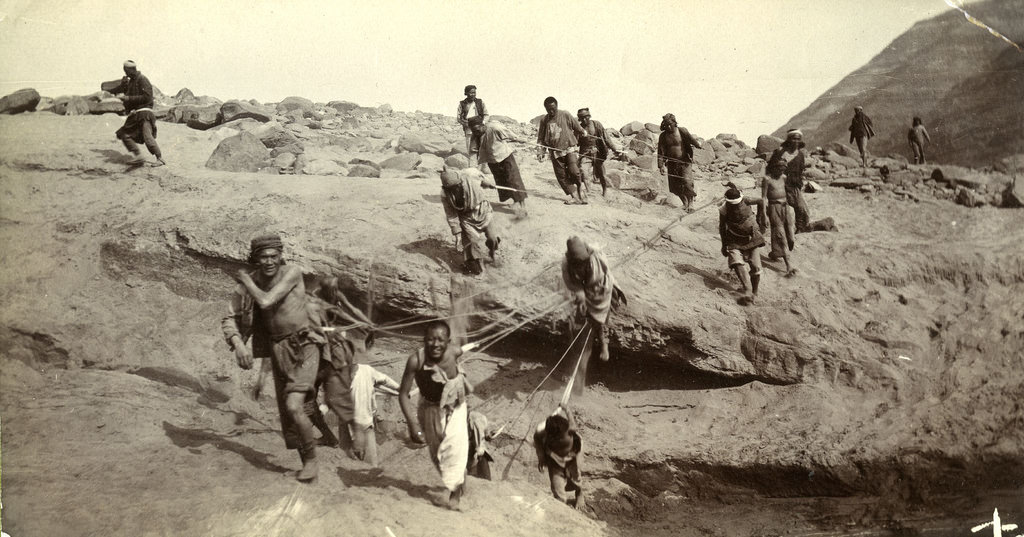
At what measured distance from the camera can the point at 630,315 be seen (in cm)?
589

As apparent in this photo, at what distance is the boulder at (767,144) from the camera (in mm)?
10234

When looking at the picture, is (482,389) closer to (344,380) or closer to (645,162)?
(344,380)

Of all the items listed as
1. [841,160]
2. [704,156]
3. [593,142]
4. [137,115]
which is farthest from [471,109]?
[841,160]

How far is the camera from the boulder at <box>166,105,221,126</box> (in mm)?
9844

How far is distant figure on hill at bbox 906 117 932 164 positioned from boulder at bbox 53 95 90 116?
37.8 ft

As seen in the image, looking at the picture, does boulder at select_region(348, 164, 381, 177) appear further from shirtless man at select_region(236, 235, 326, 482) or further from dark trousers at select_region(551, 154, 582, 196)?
shirtless man at select_region(236, 235, 326, 482)

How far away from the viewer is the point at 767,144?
10258 mm

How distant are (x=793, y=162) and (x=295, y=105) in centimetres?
935

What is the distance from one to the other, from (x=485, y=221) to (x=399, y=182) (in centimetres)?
222

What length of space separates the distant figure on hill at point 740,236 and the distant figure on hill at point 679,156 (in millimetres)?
1604

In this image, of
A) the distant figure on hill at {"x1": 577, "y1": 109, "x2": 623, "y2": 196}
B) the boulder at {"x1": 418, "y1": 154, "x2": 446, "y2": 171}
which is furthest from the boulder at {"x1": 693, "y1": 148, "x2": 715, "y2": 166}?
the boulder at {"x1": 418, "y1": 154, "x2": 446, "y2": 171}

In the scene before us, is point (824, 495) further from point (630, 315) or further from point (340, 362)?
point (340, 362)

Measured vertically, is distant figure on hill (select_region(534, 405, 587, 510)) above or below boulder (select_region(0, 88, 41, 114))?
below

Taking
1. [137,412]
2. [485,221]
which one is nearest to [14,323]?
[137,412]
